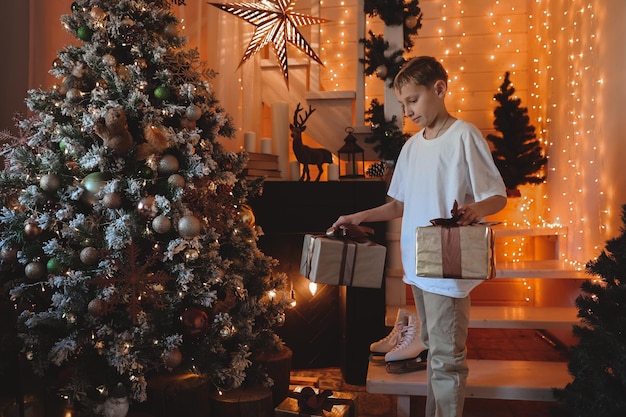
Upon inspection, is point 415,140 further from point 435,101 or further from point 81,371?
point 81,371

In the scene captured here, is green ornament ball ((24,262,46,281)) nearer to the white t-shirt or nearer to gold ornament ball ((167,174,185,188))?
gold ornament ball ((167,174,185,188))

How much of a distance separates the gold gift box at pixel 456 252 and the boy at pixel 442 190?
14cm

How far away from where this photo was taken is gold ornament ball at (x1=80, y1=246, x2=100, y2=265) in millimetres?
1597

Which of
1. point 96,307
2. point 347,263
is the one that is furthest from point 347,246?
point 96,307

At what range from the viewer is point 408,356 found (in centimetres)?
203

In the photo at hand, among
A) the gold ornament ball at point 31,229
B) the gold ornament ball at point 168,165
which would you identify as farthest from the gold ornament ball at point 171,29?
the gold ornament ball at point 31,229

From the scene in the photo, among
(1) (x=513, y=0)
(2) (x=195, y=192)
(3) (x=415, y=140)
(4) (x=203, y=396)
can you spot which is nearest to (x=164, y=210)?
(2) (x=195, y=192)

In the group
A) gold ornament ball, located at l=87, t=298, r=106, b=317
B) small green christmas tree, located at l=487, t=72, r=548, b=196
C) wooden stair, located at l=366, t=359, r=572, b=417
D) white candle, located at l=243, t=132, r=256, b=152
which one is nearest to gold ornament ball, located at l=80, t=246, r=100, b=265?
gold ornament ball, located at l=87, t=298, r=106, b=317

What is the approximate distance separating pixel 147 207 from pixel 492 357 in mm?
2058

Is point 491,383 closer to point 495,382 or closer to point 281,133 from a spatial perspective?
point 495,382

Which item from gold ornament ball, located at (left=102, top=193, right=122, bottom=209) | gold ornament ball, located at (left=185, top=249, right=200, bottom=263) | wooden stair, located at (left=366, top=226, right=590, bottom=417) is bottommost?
wooden stair, located at (left=366, top=226, right=590, bottom=417)

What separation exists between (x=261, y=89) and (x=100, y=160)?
1725 mm

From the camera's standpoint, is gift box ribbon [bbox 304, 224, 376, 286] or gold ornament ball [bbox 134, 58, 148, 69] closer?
gift box ribbon [bbox 304, 224, 376, 286]

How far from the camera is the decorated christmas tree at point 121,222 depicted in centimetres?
160
